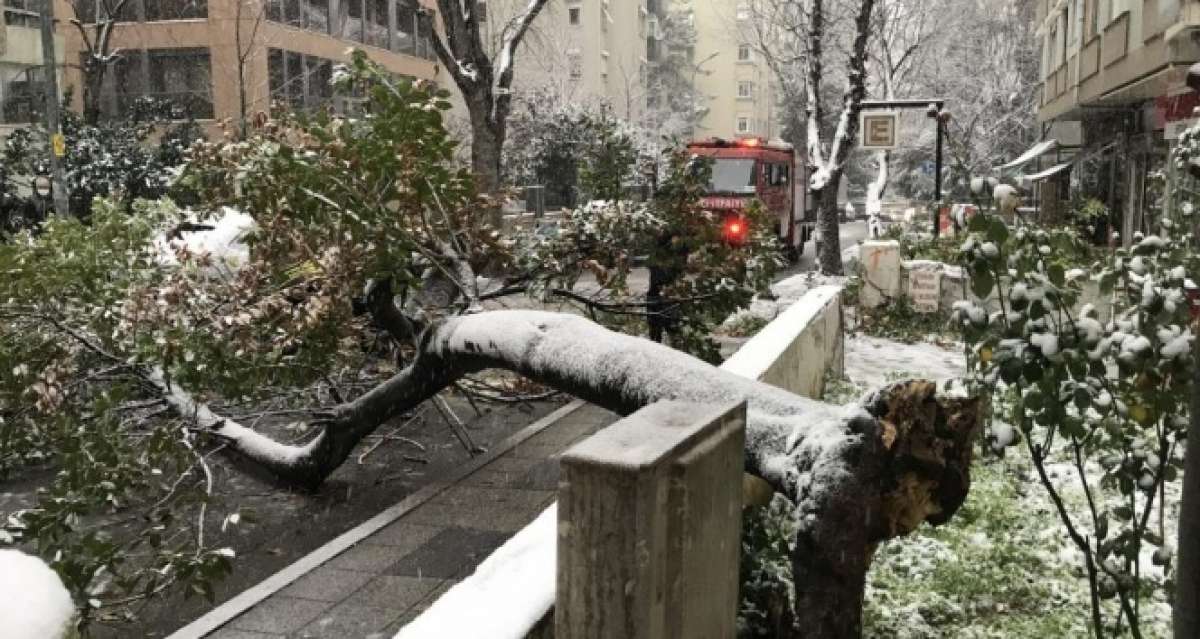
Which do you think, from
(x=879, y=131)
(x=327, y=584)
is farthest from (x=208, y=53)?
(x=327, y=584)

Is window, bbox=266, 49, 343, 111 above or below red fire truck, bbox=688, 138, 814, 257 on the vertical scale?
above

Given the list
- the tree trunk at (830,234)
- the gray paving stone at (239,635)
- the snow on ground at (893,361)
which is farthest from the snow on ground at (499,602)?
the tree trunk at (830,234)

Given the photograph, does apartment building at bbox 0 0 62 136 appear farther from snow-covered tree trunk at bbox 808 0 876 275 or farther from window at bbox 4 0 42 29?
snow-covered tree trunk at bbox 808 0 876 275

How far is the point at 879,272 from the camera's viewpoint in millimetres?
13406

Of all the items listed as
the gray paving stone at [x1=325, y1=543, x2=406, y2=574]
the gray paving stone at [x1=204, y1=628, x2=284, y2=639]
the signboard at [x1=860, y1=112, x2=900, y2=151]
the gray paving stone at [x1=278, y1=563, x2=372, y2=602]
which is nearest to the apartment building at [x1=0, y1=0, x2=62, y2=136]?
the signboard at [x1=860, y1=112, x2=900, y2=151]

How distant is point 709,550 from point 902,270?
11.3 meters

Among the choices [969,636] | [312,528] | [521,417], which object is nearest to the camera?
[969,636]

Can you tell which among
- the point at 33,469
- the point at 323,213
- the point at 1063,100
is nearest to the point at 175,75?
the point at 1063,100

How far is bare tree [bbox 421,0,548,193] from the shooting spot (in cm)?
1747

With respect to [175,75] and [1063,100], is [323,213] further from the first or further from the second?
[175,75]

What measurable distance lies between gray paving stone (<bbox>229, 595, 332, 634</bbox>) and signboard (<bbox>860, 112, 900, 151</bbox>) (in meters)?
14.8

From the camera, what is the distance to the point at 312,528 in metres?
6.93

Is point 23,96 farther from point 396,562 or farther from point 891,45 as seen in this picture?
point 396,562

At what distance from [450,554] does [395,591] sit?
599 mm
